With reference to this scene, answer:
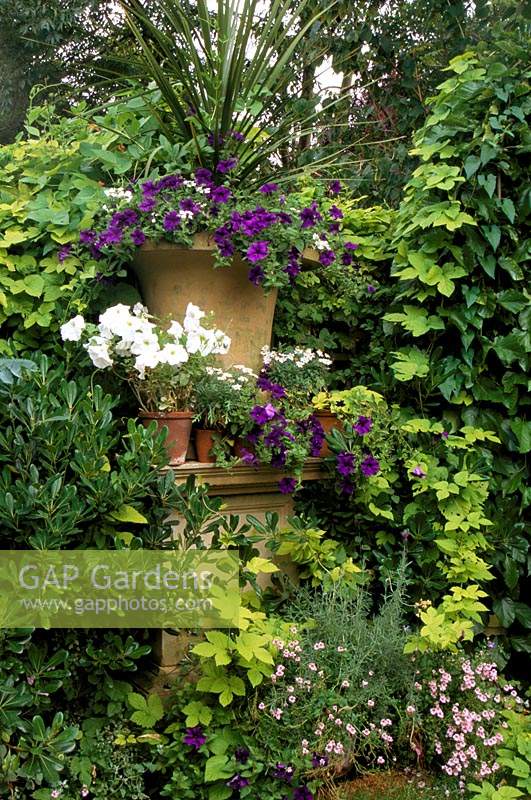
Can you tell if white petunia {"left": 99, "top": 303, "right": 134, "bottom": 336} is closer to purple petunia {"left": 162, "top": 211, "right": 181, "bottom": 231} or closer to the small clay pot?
purple petunia {"left": 162, "top": 211, "right": 181, "bottom": 231}

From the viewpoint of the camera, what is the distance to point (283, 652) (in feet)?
6.46

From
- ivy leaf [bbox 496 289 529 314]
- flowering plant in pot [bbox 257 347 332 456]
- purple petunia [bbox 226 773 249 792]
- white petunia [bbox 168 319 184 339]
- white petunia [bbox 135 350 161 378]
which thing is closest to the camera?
purple petunia [bbox 226 773 249 792]

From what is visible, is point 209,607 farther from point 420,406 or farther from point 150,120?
point 150,120

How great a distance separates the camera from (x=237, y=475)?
2.37m

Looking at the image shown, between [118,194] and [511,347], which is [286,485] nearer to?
[511,347]

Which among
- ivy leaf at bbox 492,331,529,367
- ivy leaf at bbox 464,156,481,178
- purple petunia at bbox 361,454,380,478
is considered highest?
ivy leaf at bbox 464,156,481,178

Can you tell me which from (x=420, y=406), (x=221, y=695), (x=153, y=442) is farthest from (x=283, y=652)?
(x=420, y=406)

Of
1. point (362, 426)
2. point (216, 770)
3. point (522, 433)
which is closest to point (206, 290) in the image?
point (362, 426)

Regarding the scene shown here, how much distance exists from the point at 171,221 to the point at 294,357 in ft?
2.17

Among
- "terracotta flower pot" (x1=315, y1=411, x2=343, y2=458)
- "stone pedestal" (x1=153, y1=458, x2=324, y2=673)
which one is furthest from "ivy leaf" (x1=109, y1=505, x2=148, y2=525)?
"terracotta flower pot" (x1=315, y1=411, x2=343, y2=458)

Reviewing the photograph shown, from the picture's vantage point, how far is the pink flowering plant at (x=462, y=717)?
1.95 meters

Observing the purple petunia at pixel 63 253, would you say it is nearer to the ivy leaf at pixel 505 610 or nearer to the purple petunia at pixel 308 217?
the purple petunia at pixel 308 217

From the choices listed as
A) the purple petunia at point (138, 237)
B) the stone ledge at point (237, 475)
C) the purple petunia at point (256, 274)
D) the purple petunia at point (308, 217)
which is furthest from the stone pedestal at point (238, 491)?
the purple petunia at point (308, 217)

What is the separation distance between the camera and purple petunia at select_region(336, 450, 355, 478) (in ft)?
7.93
